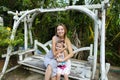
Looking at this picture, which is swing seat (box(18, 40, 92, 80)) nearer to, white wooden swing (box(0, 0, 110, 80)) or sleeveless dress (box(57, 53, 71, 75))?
white wooden swing (box(0, 0, 110, 80))

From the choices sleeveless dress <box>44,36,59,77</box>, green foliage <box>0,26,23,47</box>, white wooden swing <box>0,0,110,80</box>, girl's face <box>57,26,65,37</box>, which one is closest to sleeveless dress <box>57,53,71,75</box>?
sleeveless dress <box>44,36,59,77</box>

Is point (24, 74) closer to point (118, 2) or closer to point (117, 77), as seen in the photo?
point (117, 77)

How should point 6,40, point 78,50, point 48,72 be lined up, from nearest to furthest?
1. point 48,72
2. point 6,40
3. point 78,50

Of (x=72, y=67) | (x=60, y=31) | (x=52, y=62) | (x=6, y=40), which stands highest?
(x=60, y=31)

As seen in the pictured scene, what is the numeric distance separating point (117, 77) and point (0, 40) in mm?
2917

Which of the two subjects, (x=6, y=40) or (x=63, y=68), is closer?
(x=63, y=68)

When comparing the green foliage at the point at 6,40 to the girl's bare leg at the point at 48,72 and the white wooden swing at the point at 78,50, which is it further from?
the girl's bare leg at the point at 48,72

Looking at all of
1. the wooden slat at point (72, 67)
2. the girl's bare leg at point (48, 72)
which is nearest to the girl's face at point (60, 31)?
the girl's bare leg at point (48, 72)

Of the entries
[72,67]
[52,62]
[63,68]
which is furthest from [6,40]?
[72,67]

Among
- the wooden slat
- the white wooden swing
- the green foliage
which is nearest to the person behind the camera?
the white wooden swing

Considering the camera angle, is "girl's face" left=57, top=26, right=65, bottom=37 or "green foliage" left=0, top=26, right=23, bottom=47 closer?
"girl's face" left=57, top=26, right=65, bottom=37

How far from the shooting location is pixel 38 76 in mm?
4871

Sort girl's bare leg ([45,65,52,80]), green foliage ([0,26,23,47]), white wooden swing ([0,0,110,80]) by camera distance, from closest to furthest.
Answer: white wooden swing ([0,0,110,80]) < girl's bare leg ([45,65,52,80]) < green foliage ([0,26,23,47])

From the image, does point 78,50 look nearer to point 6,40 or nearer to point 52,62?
point 52,62
